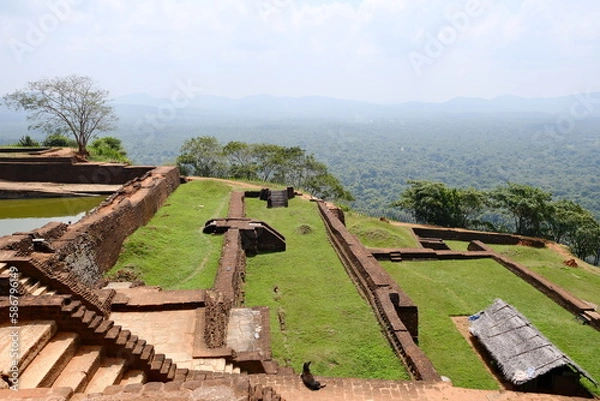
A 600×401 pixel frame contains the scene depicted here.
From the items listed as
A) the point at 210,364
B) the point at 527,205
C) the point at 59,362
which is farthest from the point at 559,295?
the point at 527,205

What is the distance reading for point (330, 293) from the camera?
11977 millimetres

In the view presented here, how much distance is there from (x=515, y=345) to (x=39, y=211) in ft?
66.1

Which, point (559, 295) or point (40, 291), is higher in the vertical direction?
point (40, 291)

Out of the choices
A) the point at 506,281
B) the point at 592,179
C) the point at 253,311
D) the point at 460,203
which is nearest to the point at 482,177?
the point at 592,179

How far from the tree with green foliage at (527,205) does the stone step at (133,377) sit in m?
33.7

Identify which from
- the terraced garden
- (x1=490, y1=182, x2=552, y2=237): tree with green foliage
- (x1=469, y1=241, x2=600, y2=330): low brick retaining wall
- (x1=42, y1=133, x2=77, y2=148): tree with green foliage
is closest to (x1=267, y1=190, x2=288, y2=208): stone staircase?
the terraced garden

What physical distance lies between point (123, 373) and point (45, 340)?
4.19 ft

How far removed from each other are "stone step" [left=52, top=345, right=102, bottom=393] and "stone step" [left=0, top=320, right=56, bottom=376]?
494mm

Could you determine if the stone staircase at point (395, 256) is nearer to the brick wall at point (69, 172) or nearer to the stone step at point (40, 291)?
the stone step at point (40, 291)

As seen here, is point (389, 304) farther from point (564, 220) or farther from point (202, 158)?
point (202, 158)

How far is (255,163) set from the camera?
40906 millimetres

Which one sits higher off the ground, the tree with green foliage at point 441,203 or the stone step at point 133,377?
the stone step at point 133,377

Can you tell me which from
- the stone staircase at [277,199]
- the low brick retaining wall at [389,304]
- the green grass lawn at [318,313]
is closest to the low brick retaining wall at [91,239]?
the green grass lawn at [318,313]

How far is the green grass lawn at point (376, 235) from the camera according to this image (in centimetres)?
2103
